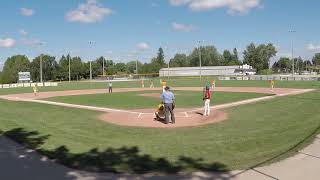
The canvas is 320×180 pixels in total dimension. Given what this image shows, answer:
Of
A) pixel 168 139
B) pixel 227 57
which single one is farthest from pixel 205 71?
pixel 168 139

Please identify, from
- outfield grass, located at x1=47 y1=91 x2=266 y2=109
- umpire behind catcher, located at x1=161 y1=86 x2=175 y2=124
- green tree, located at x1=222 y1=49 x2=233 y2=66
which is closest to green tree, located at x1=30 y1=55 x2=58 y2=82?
green tree, located at x1=222 y1=49 x2=233 y2=66

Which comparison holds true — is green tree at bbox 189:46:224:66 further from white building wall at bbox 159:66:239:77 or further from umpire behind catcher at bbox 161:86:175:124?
umpire behind catcher at bbox 161:86:175:124

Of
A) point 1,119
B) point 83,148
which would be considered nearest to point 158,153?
point 83,148

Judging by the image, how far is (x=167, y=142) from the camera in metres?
12.8

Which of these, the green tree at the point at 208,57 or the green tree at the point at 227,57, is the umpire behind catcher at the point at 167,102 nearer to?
the green tree at the point at 208,57

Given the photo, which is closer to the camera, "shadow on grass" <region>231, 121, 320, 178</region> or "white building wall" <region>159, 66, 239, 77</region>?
"shadow on grass" <region>231, 121, 320, 178</region>

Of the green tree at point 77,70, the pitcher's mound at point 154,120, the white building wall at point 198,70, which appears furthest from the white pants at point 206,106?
the green tree at point 77,70

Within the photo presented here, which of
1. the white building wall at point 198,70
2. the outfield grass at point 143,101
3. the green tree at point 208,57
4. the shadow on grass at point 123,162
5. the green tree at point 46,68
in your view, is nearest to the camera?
the shadow on grass at point 123,162

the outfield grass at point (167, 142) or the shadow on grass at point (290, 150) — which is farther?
the outfield grass at point (167, 142)

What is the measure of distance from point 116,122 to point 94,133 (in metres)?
3.53

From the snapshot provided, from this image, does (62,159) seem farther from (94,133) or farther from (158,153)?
(94,133)

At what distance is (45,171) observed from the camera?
9.45 metres

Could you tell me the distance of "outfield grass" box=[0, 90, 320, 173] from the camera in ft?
32.1

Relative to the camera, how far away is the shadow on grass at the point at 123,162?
922cm
